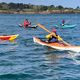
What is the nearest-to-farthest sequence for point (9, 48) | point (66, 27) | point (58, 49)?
1. point (58, 49)
2. point (9, 48)
3. point (66, 27)

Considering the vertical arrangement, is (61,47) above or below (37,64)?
below

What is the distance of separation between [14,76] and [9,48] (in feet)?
40.5

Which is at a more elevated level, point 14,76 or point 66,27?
point 14,76

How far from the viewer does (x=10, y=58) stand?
Answer: 93.9 ft

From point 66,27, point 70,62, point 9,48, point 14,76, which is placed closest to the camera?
point 14,76

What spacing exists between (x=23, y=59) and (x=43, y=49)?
5.88m

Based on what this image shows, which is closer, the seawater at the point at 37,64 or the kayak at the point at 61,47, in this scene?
the seawater at the point at 37,64

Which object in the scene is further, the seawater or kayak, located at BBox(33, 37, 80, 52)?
kayak, located at BBox(33, 37, 80, 52)

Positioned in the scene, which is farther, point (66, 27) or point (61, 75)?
point (66, 27)

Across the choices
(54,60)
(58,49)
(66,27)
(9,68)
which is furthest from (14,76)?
(66,27)

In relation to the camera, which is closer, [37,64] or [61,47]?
[37,64]

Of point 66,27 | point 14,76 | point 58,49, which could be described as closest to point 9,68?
point 14,76

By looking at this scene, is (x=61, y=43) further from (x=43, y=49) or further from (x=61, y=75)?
(x=61, y=75)

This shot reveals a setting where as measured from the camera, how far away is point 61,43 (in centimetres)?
3256
